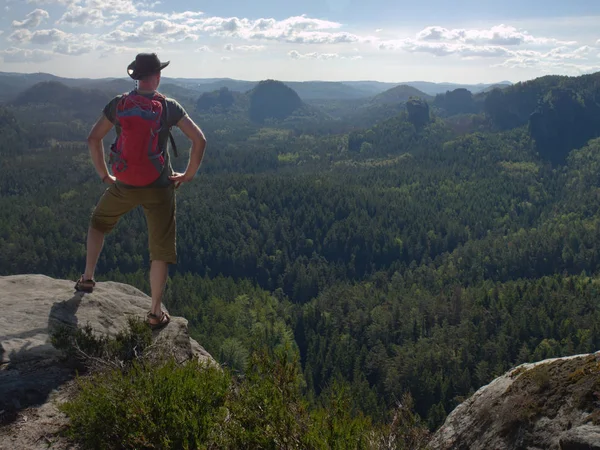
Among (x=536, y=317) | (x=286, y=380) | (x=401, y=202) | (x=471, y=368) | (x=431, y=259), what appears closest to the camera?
(x=286, y=380)

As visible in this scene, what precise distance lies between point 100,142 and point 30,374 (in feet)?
12.5

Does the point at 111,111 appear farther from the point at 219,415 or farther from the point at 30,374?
the point at 219,415

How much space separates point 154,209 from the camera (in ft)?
26.5

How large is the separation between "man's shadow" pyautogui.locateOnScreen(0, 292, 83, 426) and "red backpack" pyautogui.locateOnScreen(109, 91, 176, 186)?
9.44 ft

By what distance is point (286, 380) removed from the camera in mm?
5500

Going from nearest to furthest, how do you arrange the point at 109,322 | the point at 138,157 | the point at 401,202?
the point at 138,157, the point at 109,322, the point at 401,202

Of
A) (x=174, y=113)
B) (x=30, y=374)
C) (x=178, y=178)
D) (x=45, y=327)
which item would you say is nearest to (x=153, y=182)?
(x=178, y=178)

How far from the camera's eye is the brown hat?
7336 mm

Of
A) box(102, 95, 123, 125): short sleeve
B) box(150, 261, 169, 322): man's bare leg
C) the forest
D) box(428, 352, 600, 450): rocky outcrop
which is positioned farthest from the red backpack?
the forest

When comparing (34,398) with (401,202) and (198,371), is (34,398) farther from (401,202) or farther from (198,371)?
(401,202)

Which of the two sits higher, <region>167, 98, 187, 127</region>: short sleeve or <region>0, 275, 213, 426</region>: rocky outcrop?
<region>167, 98, 187, 127</region>: short sleeve

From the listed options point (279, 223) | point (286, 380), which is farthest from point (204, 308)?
point (286, 380)

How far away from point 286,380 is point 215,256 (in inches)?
4728

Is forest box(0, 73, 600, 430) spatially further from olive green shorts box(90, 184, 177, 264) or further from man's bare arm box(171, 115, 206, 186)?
man's bare arm box(171, 115, 206, 186)
